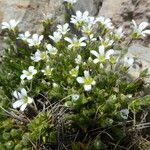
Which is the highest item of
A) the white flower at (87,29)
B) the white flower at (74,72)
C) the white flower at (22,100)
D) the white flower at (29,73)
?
the white flower at (87,29)

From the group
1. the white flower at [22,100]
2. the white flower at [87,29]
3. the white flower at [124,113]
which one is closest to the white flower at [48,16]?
the white flower at [87,29]

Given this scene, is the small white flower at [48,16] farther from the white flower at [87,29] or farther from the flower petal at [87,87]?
the flower petal at [87,87]

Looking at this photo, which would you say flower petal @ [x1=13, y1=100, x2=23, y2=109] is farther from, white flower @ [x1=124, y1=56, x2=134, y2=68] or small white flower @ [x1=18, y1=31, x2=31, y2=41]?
white flower @ [x1=124, y1=56, x2=134, y2=68]

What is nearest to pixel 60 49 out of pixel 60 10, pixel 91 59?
pixel 91 59

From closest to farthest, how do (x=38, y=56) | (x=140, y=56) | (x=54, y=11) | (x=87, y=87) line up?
(x=87, y=87) → (x=38, y=56) → (x=140, y=56) → (x=54, y=11)

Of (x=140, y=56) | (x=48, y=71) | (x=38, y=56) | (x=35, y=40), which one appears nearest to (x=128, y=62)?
(x=140, y=56)

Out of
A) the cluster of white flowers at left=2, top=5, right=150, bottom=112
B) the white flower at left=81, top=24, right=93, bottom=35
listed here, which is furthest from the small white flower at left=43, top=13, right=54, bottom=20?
the white flower at left=81, top=24, right=93, bottom=35

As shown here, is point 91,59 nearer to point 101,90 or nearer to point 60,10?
point 101,90

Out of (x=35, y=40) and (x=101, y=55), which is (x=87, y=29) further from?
(x=35, y=40)
